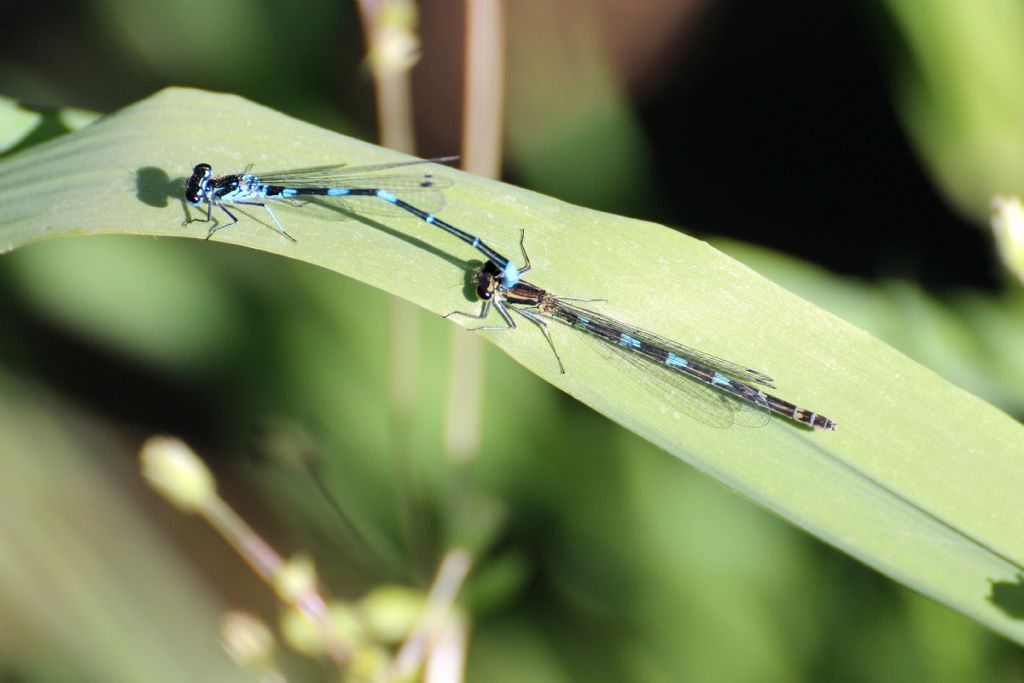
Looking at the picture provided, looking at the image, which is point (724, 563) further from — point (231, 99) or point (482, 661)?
point (231, 99)

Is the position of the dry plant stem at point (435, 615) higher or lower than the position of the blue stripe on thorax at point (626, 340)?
lower

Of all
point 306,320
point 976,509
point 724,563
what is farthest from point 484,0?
point 724,563

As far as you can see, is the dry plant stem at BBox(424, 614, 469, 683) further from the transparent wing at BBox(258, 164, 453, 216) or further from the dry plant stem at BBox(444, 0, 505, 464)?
the transparent wing at BBox(258, 164, 453, 216)

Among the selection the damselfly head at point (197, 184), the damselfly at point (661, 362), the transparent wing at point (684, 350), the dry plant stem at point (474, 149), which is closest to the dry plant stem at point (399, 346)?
the dry plant stem at point (474, 149)

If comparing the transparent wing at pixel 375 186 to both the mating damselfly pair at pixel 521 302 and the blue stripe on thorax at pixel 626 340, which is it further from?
the blue stripe on thorax at pixel 626 340

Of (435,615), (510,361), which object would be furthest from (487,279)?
(510,361)

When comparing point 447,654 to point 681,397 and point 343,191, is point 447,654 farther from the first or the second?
point 343,191
